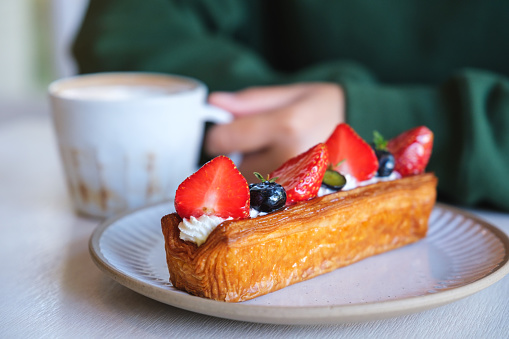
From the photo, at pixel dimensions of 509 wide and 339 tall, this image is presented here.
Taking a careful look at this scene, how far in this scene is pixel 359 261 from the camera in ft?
2.57

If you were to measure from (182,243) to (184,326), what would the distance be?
0.32 ft

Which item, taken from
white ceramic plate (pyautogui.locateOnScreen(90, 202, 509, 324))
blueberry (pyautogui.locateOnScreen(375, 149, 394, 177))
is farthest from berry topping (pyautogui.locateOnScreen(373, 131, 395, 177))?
white ceramic plate (pyautogui.locateOnScreen(90, 202, 509, 324))

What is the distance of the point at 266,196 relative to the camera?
661 mm

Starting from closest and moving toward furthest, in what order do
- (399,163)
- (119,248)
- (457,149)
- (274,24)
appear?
(119,248), (399,163), (457,149), (274,24)

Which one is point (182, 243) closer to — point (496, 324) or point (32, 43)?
point (496, 324)

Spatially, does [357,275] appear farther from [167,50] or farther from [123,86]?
[167,50]

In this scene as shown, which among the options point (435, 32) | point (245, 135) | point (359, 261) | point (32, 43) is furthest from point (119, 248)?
point (32, 43)

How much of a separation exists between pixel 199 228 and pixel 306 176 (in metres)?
0.16

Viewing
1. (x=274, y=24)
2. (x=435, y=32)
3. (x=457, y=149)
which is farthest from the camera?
(x=274, y=24)

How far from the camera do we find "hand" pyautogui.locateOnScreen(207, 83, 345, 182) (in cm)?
109

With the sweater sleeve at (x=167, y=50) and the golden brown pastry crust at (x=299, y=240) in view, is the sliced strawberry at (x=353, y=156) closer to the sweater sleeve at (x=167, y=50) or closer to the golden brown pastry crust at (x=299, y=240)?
the golden brown pastry crust at (x=299, y=240)

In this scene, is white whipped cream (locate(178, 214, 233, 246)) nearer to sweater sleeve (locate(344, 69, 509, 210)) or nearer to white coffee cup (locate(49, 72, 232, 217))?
white coffee cup (locate(49, 72, 232, 217))

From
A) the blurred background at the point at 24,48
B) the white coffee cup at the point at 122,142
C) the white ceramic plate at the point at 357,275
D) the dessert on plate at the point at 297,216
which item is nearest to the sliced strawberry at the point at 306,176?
the dessert on plate at the point at 297,216

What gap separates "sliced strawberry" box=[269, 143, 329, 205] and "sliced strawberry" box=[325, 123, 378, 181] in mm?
87
